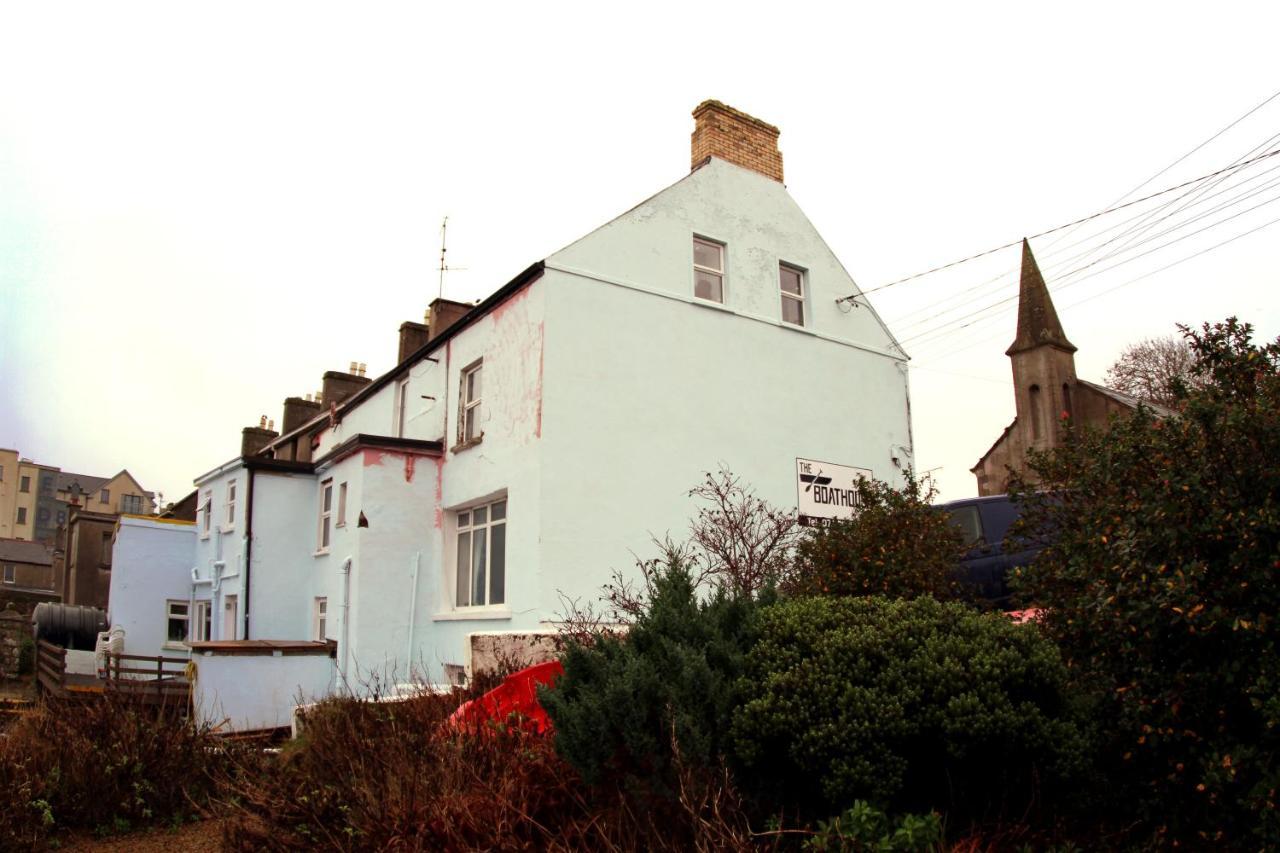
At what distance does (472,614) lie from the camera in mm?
15969

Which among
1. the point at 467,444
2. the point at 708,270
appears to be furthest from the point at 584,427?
the point at 708,270

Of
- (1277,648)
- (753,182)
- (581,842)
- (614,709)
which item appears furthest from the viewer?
(753,182)

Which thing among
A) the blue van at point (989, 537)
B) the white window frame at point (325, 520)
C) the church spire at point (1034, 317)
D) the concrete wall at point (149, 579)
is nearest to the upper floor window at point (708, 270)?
the blue van at point (989, 537)

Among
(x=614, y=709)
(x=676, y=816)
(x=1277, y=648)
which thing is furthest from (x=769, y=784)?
(x=1277, y=648)

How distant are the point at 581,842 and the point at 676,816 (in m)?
0.55

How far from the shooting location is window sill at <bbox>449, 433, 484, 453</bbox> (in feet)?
55.0

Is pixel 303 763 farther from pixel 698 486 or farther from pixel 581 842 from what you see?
pixel 698 486


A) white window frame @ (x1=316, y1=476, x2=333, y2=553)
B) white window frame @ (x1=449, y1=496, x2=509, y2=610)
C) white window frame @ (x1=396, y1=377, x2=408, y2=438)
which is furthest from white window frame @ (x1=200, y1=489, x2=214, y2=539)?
white window frame @ (x1=449, y1=496, x2=509, y2=610)

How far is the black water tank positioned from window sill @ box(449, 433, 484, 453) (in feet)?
58.9

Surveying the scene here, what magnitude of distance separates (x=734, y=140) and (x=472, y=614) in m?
10.3

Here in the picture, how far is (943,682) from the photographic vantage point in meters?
5.24

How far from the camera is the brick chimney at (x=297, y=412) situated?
31598mm

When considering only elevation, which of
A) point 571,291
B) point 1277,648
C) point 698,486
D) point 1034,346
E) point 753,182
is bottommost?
point 1277,648

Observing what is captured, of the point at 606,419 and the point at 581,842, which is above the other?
the point at 606,419
